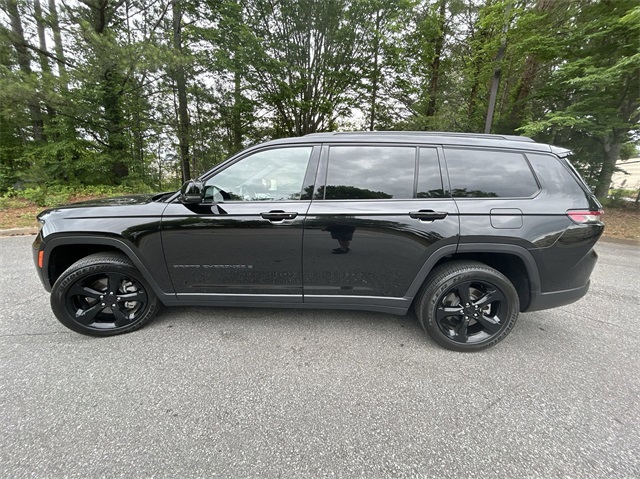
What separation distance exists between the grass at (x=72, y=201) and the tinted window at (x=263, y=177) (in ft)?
20.7

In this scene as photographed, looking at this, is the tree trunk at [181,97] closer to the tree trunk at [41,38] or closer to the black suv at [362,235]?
the tree trunk at [41,38]

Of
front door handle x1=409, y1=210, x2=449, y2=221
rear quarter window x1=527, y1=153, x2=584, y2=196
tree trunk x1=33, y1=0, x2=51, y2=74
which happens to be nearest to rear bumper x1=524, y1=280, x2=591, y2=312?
rear quarter window x1=527, y1=153, x2=584, y2=196

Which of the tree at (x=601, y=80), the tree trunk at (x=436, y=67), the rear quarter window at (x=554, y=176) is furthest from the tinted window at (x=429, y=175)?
the tree trunk at (x=436, y=67)

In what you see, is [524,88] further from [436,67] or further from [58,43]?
[58,43]

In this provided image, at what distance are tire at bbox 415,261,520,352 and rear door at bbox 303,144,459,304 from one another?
197 millimetres

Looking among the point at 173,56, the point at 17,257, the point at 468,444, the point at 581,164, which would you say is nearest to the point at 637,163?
the point at 581,164

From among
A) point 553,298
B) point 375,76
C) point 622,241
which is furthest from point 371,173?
point 375,76

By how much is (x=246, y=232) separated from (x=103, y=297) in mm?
1487

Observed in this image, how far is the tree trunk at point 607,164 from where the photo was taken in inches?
332

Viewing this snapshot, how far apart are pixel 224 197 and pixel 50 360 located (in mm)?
1882

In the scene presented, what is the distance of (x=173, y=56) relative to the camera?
23.7ft

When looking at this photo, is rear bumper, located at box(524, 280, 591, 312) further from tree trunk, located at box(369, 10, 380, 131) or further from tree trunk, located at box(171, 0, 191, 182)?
tree trunk, located at box(369, 10, 380, 131)

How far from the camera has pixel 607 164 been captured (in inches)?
341

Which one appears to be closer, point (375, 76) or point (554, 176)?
point (554, 176)
